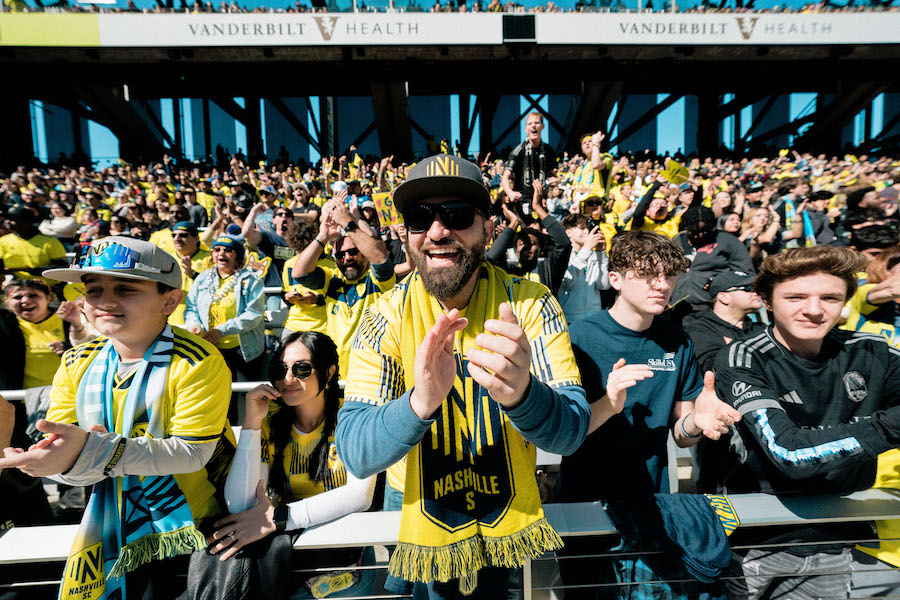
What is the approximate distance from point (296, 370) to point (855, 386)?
251cm

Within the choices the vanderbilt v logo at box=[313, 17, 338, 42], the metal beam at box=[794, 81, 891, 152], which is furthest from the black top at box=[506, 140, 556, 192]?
the metal beam at box=[794, 81, 891, 152]

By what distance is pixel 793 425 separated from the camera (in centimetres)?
177

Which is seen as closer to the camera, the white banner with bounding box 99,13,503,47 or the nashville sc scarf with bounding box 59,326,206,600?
the nashville sc scarf with bounding box 59,326,206,600

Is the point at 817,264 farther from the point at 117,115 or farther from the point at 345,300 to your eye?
the point at 117,115

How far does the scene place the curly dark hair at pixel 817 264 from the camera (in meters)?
1.91

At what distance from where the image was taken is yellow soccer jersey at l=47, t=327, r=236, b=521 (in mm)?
1777

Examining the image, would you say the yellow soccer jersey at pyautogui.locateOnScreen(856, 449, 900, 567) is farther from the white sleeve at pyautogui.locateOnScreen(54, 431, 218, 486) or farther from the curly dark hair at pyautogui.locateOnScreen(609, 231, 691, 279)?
the white sleeve at pyautogui.locateOnScreen(54, 431, 218, 486)

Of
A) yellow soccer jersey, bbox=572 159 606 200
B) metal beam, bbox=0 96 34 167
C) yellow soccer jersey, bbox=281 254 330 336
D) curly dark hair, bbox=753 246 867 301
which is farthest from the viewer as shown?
metal beam, bbox=0 96 34 167

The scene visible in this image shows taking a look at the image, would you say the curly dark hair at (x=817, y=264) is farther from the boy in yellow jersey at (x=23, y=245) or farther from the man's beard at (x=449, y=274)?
the boy in yellow jersey at (x=23, y=245)

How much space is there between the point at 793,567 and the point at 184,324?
14.8 ft

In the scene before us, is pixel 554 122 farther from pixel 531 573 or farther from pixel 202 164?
pixel 531 573

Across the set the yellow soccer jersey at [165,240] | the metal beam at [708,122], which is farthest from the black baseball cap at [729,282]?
the metal beam at [708,122]

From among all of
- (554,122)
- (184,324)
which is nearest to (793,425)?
(184,324)

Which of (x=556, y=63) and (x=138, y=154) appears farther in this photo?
(x=138, y=154)
